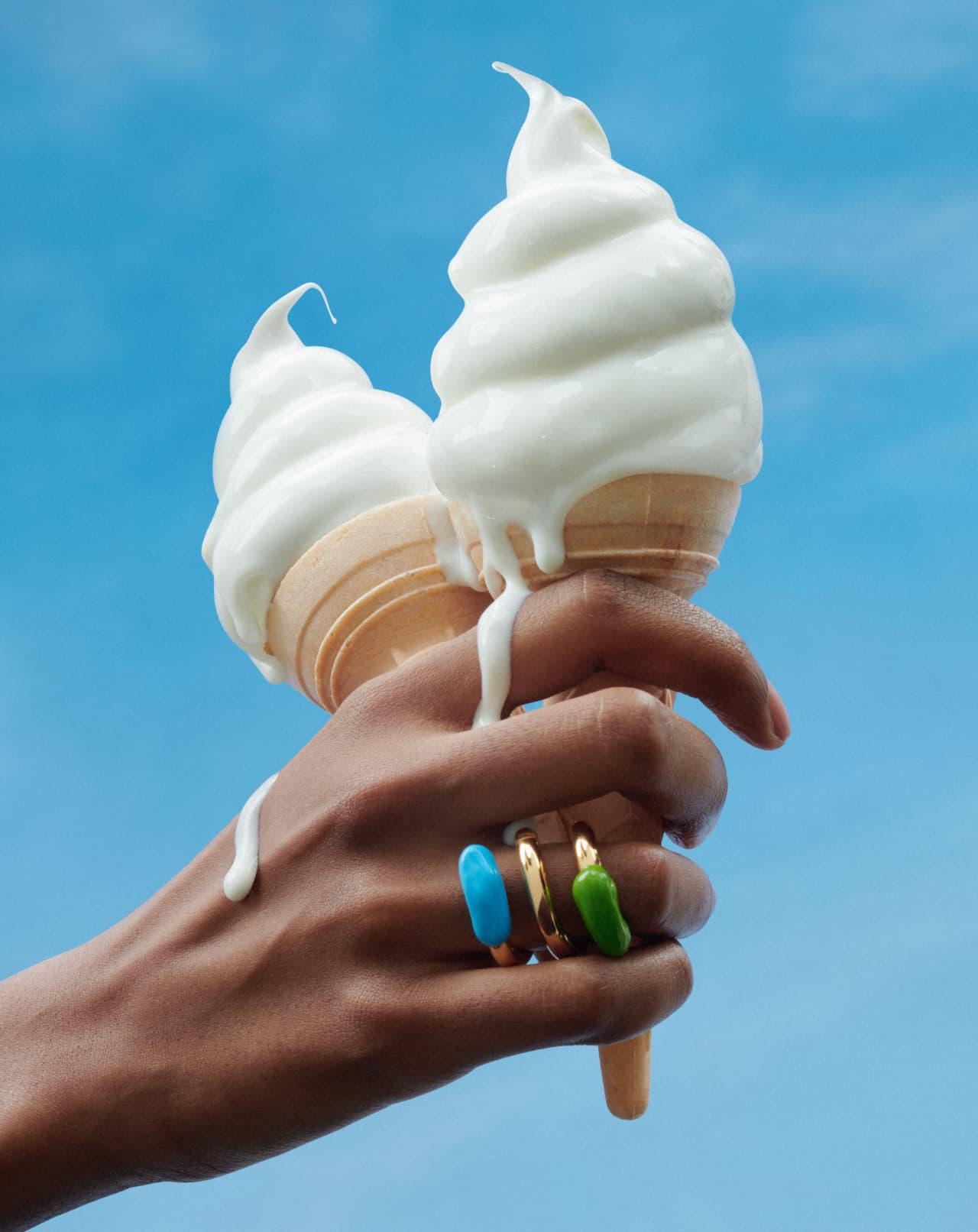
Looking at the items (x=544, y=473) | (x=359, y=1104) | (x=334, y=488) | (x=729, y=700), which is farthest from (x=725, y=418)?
(x=359, y=1104)

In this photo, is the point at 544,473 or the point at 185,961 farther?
the point at 185,961

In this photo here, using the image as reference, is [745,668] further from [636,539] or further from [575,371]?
[575,371]

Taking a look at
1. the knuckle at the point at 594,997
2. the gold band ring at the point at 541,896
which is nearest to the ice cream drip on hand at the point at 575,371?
the gold band ring at the point at 541,896

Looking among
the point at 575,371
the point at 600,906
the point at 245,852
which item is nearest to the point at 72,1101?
the point at 245,852

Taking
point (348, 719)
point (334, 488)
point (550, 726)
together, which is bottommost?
point (550, 726)

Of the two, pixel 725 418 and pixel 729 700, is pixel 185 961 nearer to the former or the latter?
pixel 729 700

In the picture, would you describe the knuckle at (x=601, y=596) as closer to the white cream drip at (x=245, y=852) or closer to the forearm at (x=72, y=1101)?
the white cream drip at (x=245, y=852)

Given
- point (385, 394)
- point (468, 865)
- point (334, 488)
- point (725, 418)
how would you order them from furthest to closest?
point (385, 394)
point (334, 488)
point (725, 418)
point (468, 865)
